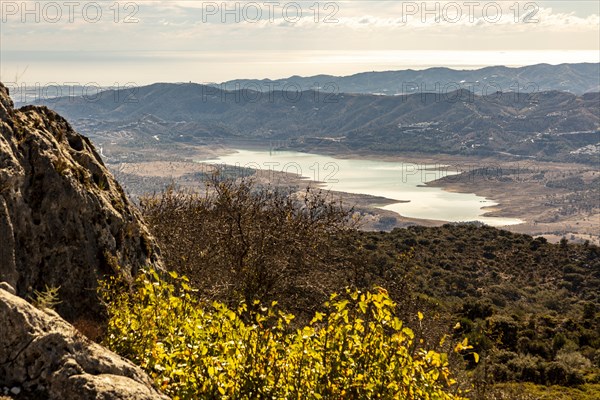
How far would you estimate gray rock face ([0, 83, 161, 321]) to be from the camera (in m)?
7.84

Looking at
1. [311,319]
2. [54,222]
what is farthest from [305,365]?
[311,319]

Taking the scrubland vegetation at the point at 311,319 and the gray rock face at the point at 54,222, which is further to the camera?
the gray rock face at the point at 54,222

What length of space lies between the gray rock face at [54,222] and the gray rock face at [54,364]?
3.04m

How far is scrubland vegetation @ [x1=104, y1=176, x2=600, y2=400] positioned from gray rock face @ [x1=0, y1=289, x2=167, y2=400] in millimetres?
669

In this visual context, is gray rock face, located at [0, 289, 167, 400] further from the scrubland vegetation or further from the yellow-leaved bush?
the scrubland vegetation

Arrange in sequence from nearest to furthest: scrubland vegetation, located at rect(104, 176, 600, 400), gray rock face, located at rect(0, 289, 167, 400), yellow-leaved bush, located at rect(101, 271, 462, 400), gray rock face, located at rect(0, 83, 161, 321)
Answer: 1. gray rock face, located at rect(0, 289, 167, 400)
2. yellow-leaved bush, located at rect(101, 271, 462, 400)
3. scrubland vegetation, located at rect(104, 176, 600, 400)
4. gray rock face, located at rect(0, 83, 161, 321)

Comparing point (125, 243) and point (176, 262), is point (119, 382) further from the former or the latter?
point (176, 262)

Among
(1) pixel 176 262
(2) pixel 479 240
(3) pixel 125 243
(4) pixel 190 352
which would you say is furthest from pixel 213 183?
(2) pixel 479 240

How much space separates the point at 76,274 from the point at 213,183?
9.27m

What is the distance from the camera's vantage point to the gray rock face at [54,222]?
25.7ft

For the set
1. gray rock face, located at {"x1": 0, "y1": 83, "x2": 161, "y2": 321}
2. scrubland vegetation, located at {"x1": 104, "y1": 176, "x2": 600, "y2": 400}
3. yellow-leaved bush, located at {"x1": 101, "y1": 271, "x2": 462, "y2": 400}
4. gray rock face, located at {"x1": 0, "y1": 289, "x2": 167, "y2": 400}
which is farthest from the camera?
gray rock face, located at {"x1": 0, "y1": 83, "x2": 161, "y2": 321}

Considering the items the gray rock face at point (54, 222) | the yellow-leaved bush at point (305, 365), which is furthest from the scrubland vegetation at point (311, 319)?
the gray rock face at point (54, 222)

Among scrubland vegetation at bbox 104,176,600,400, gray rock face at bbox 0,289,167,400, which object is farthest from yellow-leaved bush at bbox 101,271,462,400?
gray rock face at bbox 0,289,167,400

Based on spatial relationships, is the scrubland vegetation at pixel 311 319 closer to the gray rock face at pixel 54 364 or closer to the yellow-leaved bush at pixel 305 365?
the yellow-leaved bush at pixel 305 365
